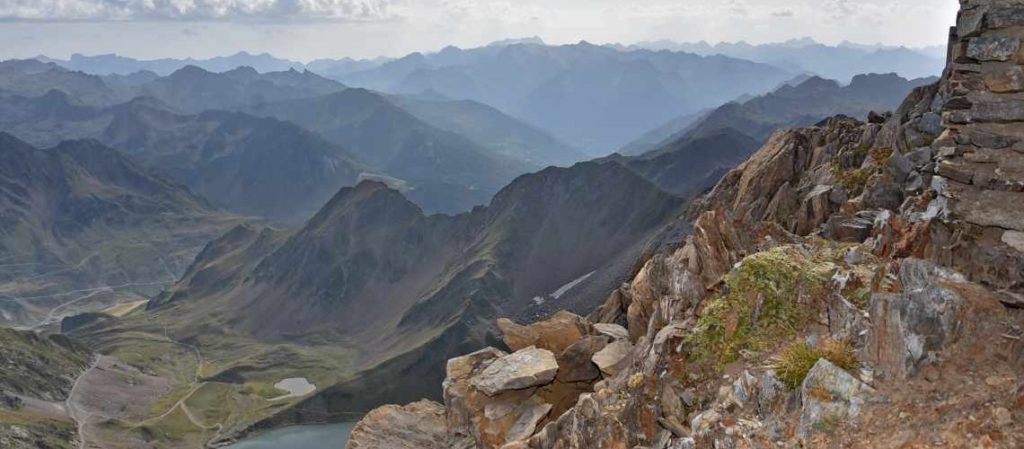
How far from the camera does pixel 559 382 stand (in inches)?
1501

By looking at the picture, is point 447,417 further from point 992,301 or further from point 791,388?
point 992,301

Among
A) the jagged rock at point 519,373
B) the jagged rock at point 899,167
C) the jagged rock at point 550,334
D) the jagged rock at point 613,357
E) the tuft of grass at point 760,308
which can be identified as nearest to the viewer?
the tuft of grass at point 760,308

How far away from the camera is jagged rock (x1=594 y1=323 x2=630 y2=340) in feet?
133

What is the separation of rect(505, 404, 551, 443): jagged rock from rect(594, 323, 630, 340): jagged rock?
650cm

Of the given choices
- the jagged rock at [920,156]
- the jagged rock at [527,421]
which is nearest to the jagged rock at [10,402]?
the jagged rock at [527,421]

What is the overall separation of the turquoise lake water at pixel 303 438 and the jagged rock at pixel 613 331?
147m

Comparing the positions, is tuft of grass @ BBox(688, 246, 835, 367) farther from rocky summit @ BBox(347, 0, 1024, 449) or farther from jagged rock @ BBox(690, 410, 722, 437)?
jagged rock @ BBox(690, 410, 722, 437)

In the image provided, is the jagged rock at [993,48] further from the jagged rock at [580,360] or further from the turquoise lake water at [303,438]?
the turquoise lake water at [303,438]

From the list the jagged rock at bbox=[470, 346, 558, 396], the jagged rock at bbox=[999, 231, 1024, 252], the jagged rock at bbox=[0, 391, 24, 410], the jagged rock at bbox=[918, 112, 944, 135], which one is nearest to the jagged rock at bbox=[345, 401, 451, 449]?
the jagged rock at bbox=[470, 346, 558, 396]

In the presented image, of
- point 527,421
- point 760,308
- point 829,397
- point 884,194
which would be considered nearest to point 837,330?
point 760,308

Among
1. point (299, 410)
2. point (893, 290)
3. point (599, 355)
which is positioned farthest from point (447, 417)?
point (299, 410)

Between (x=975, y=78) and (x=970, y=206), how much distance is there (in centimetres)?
654

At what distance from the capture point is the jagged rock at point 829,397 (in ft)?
70.4

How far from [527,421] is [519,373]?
2.80 meters
